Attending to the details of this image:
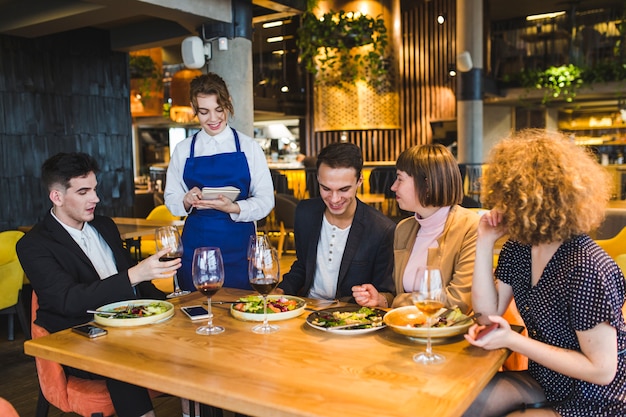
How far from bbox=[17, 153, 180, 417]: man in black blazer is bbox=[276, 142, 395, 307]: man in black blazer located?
0.70 meters

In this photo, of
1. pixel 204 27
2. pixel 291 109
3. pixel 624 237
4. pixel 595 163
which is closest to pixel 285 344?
pixel 595 163

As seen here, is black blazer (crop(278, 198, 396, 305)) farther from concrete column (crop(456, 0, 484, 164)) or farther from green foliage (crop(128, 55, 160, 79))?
concrete column (crop(456, 0, 484, 164))

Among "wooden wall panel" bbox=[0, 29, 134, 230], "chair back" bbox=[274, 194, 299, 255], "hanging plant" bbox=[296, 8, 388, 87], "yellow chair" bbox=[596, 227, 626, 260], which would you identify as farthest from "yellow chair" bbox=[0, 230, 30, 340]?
"hanging plant" bbox=[296, 8, 388, 87]

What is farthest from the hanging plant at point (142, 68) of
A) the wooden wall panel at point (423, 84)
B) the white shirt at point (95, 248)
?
the white shirt at point (95, 248)

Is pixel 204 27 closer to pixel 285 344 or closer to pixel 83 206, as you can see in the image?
pixel 83 206

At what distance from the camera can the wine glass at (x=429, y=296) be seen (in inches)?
64.8

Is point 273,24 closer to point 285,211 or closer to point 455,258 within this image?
point 285,211

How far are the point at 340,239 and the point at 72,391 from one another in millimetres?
1263

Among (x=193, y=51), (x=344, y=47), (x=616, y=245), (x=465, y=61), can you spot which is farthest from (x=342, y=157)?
(x=465, y=61)

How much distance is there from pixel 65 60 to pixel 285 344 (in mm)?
6893

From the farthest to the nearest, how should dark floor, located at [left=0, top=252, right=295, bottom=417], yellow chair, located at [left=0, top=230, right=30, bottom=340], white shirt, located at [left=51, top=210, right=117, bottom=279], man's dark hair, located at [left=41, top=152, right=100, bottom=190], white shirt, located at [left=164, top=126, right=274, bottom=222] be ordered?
1. yellow chair, located at [left=0, top=230, right=30, bottom=340]
2. dark floor, located at [left=0, top=252, right=295, bottom=417]
3. white shirt, located at [left=164, top=126, right=274, bottom=222]
4. white shirt, located at [left=51, top=210, right=117, bottom=279]
5. man's dark hair, located at [left=41, top=152, right=100, bottom=190]

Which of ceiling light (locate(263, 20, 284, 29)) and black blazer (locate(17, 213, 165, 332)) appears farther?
ceiling light (locate(263, 20, 284, 29))

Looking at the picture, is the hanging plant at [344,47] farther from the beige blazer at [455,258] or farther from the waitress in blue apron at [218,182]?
the beige blazer at [455,258]

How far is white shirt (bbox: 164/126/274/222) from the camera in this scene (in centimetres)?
318
